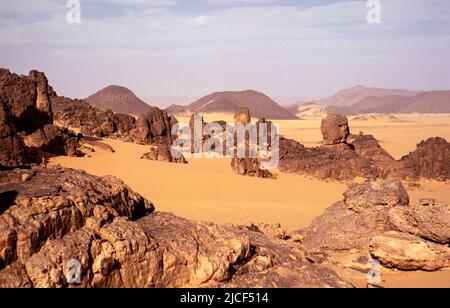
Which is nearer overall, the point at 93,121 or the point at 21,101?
the point at 21,101

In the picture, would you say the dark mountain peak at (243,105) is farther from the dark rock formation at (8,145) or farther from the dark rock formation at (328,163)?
the dark rock formation at (8,145)

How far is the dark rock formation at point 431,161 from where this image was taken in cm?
1708

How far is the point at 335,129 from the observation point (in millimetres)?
19875

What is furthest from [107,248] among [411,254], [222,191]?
[222,191]

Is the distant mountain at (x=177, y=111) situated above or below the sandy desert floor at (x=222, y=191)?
above

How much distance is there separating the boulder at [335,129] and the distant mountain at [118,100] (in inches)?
2111

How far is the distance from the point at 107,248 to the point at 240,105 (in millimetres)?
79465

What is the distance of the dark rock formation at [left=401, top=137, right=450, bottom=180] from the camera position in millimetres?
17078

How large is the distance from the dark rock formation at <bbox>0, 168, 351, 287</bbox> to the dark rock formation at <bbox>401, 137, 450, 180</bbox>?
46.3ft

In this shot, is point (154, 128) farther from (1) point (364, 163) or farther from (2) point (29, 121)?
(1) point (364, 163)

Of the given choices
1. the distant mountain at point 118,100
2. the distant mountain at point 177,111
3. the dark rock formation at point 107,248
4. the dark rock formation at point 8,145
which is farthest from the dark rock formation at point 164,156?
the distant mountain at point 177,111

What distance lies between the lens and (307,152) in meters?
19.0

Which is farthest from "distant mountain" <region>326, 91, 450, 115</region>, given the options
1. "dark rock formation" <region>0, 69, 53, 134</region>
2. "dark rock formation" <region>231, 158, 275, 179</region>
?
"dark rock formation" <region>0, 69, 53, 134</region>

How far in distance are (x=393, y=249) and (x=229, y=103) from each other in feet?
243
